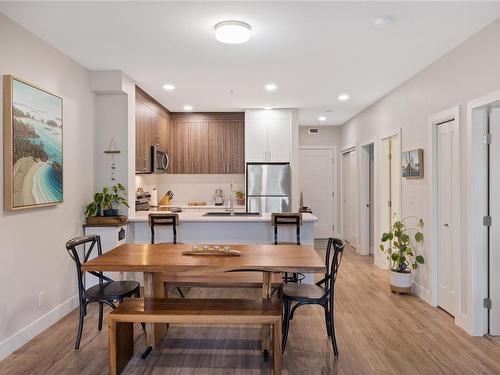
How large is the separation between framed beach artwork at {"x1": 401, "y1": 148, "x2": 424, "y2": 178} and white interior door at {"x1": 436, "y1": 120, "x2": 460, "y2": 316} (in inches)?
11.2

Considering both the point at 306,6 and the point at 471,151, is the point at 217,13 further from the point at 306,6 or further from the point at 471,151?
the point at 471,151

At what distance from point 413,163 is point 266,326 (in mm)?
2768

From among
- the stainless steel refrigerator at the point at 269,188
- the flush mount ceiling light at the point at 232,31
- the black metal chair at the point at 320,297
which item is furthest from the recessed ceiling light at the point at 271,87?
the black metal chair at the point at 320,297

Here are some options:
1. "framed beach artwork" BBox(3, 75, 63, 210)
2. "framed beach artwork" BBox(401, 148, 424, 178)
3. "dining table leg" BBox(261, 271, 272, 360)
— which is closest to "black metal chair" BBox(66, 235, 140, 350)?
"framed beach artwork" BBox(3, 75, 63, 210)

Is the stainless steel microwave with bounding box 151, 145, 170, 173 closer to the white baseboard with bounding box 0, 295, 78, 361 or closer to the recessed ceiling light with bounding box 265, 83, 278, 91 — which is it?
the recessed ceiling light with bounding box 265, 83, 278, 91

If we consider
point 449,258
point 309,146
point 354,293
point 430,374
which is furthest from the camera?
point 309,146

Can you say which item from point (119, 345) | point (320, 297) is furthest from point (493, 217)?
point (119, 345)

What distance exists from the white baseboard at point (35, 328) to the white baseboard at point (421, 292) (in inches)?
150

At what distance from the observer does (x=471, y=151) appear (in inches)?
129

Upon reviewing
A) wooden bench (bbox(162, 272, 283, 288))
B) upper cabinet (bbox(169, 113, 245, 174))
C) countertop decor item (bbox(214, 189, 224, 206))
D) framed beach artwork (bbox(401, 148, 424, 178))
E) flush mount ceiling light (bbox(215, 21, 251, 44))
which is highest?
flush mount ceiling light (bbox(215, 21, 251, 44))

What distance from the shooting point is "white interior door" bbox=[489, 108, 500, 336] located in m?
3.24

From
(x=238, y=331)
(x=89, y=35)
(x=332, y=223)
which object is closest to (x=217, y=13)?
(x=89, y=35)

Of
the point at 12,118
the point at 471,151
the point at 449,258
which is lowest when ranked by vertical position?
the point at 449,258

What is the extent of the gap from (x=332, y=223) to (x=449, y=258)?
4653 mm
